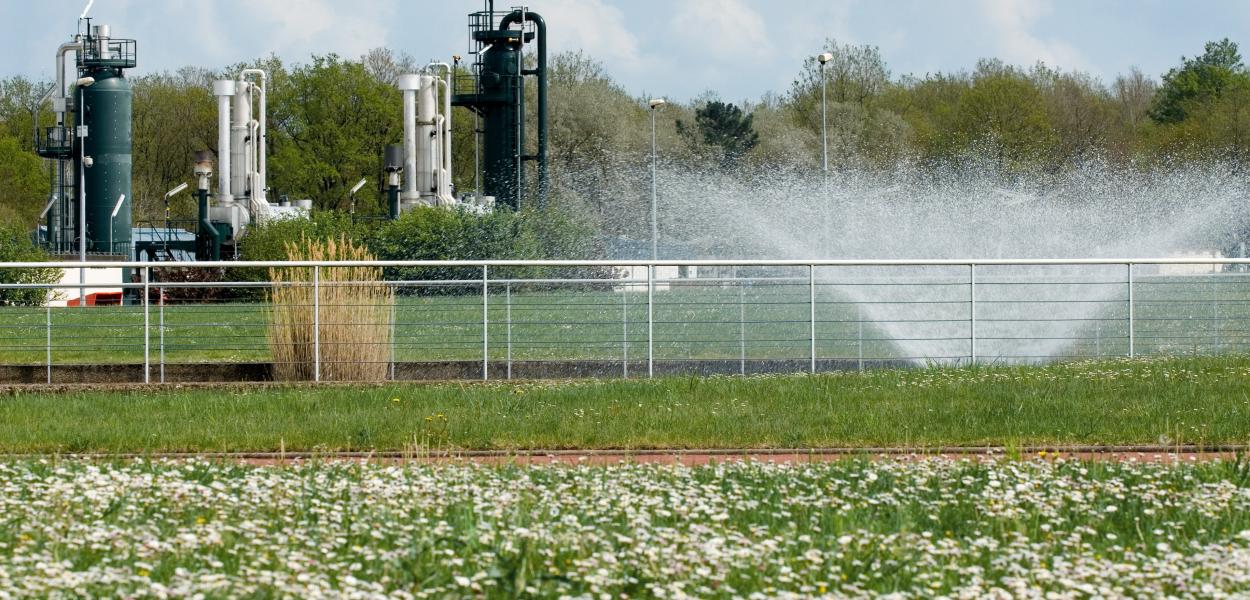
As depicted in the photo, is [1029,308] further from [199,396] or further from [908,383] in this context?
[199,396]


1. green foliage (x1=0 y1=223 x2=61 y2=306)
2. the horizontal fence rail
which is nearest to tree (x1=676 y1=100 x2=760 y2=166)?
the horizontal fence rail

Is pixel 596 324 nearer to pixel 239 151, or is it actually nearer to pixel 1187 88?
pixel 239 151

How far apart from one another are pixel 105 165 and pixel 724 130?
26.7 meters

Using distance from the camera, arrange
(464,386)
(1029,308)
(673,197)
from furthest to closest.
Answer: (673,197)
(1029,308)
(464,386)

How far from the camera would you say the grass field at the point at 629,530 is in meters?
5.36

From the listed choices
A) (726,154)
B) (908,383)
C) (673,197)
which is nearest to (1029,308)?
(908,383)

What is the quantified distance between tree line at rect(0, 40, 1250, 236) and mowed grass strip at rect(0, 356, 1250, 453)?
4327cm

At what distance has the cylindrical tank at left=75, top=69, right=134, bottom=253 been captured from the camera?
5881 centimetres

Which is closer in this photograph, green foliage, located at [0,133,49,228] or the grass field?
the grass field

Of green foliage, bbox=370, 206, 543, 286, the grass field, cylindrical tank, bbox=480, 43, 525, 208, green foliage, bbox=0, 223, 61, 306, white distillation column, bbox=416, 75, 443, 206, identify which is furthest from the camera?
white distillation column, bbox=416, 75, 443, 206

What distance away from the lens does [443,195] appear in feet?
177

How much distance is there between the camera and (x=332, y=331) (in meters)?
15.5

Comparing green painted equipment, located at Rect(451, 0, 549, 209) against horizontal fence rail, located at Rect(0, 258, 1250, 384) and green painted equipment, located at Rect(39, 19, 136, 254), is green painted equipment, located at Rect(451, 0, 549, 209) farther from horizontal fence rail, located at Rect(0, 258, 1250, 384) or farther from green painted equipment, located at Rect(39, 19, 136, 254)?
green painted equipment, located at Rect(39, 19, 136, 254)

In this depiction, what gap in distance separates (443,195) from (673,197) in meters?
10.7
